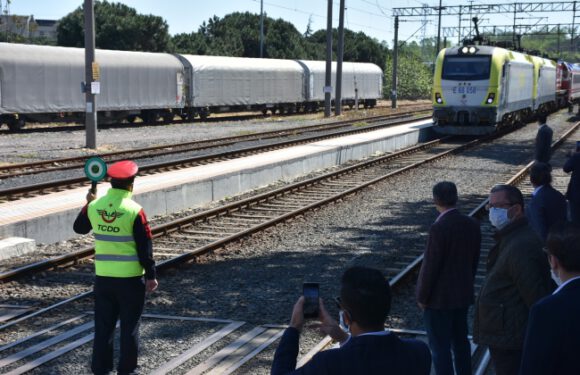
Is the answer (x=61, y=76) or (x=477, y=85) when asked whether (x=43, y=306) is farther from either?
(x=61, y=76)

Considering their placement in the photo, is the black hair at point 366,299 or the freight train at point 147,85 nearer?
the black hair at point 366,299

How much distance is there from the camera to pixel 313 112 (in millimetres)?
52312

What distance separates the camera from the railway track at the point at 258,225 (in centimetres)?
702

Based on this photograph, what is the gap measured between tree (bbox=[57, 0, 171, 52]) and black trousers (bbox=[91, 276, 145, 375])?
58212mm

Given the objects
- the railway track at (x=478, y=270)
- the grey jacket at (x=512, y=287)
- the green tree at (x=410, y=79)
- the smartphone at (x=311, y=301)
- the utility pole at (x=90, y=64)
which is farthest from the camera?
the green tree at (x=410, y=79)

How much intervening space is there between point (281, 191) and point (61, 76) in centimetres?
1713

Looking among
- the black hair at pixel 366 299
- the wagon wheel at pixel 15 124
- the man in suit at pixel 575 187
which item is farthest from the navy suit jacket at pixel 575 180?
the wagon wheel at pixel 15 124

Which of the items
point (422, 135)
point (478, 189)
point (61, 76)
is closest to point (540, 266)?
point (478, 189)

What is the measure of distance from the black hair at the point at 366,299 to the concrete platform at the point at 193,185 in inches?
354

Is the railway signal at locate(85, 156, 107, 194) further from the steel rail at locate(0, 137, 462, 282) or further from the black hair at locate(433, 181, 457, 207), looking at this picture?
the steel rail at locate(0, 137, 462, 282)

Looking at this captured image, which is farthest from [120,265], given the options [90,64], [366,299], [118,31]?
[118,31]

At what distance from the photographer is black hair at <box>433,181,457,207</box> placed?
5582 mm

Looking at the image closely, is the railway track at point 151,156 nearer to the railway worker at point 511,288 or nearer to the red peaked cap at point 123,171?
the red peaked cap at point 123,171

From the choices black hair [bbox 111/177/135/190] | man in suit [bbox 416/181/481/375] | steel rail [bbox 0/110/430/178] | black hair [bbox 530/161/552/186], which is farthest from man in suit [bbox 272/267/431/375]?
steel rail [bbox 0/110/430/178]
